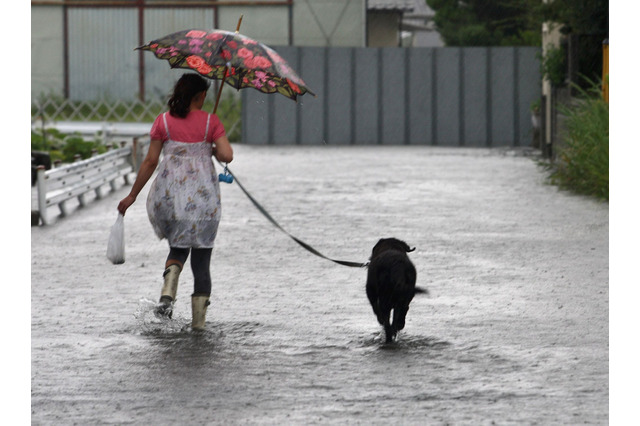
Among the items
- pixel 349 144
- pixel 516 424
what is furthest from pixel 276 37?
pixel 516 424

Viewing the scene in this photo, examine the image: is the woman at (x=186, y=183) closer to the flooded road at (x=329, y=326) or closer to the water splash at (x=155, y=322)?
the water splash at (x=155, y=322)

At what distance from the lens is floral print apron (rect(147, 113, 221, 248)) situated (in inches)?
309

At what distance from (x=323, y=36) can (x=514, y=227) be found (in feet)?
85.1

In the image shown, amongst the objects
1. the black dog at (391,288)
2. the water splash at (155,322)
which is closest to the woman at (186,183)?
the water splash at (155,322)

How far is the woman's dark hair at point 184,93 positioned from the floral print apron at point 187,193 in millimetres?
103

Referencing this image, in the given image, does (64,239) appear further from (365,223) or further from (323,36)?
(323,36)

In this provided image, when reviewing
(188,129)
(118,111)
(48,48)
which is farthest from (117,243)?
(48,48)

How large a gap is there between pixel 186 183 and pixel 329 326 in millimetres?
1282

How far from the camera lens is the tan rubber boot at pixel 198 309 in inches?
313

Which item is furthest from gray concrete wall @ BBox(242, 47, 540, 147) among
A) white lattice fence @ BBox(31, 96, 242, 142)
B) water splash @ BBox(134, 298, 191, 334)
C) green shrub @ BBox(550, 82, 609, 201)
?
water splash @ BBox(134, 298, 191, 334)

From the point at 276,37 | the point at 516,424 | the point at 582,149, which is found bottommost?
the point at 516,424

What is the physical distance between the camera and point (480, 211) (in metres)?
15.3

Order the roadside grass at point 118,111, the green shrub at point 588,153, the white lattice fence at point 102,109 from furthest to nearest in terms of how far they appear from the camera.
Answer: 1. the white lattice fence at point 102,109
2. the roadside grass at point 118,111
3. the green shrub at point 588,153

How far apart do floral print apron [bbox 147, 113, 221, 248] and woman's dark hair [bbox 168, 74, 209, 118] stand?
103 millimetres
